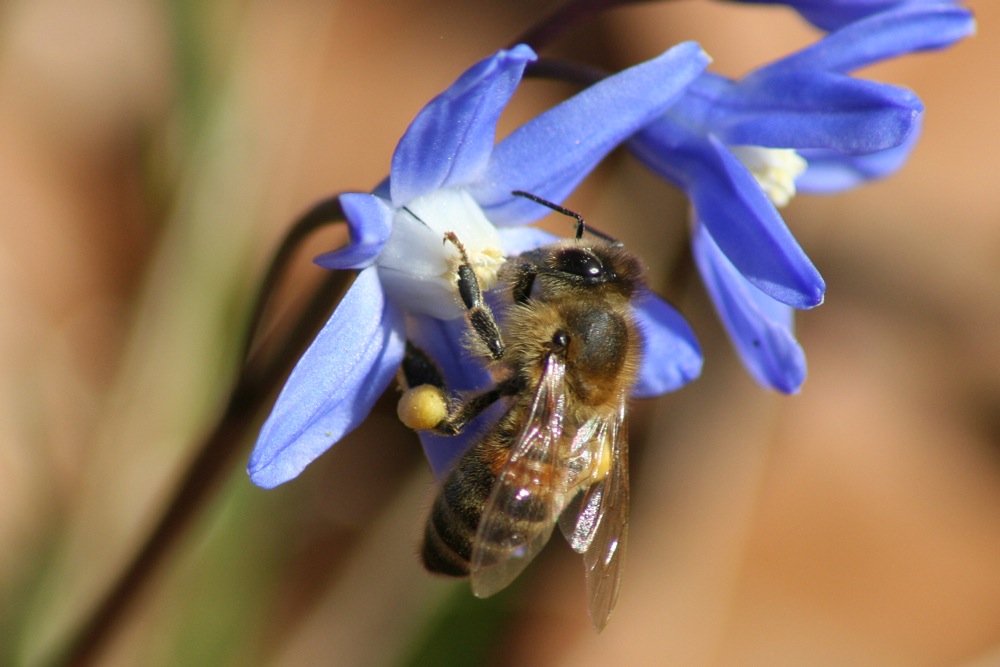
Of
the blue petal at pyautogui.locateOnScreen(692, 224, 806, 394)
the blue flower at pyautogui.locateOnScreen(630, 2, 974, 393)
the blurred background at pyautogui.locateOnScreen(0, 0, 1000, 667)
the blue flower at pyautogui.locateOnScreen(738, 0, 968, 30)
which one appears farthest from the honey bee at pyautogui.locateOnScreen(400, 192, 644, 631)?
the blurred background at pyautogui.locateOnScreen(0, 0, 1000, 667)

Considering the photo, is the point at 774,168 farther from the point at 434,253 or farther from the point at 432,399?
the point at 432,399

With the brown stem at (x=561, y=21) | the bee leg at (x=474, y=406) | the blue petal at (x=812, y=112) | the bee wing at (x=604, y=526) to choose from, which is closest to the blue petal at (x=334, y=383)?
the bee leg at (x=474, y=406)

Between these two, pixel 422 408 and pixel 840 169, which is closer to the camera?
pixel 422 408

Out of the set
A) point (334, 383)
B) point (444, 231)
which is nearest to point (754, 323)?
point (444, 231)

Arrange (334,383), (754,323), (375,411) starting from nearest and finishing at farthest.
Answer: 1. (334,383)
2. (754,323)
3. (375,411)

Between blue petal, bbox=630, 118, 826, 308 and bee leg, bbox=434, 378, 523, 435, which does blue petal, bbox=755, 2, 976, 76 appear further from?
bee leg, bbox=434, 378, 523, 435

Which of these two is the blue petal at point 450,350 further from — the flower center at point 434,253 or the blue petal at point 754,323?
the blue petal at point 754,323

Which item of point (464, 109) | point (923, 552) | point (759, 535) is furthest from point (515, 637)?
point (464, 109)
